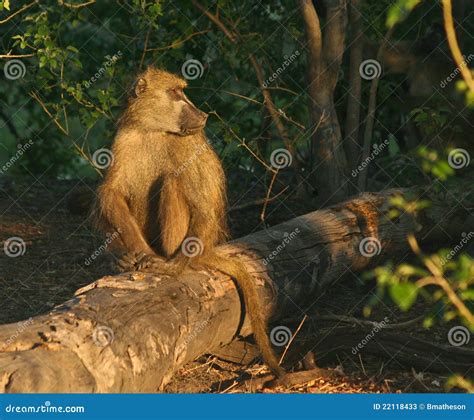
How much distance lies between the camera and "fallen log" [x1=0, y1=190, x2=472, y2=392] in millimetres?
3508

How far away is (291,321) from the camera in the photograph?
5625 mm

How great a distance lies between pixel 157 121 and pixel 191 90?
2096 millimetres

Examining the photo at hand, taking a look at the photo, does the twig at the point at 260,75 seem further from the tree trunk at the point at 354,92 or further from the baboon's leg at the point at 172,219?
the baboon's leg at the point at 172,219

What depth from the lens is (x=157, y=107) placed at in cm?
552

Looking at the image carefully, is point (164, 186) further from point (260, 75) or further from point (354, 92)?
point (354, 92)

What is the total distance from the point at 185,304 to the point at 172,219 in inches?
29.6

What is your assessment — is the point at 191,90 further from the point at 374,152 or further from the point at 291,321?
the point at 291,321

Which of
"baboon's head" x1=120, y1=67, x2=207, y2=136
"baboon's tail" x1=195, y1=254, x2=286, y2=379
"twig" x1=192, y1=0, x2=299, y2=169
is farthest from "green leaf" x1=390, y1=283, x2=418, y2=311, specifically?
"twig" x1=192, y1=0, x2=299, y2=169

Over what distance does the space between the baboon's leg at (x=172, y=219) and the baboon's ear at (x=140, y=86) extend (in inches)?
27.9

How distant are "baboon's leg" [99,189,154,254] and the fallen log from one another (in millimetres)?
497

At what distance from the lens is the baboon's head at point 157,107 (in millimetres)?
5484

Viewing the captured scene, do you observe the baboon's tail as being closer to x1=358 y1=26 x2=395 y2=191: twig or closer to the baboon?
the baboon

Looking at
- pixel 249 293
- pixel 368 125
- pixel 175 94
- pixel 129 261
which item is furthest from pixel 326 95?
pixel 129 261

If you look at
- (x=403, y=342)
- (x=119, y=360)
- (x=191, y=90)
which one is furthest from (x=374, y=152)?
(x=119, y=360)
